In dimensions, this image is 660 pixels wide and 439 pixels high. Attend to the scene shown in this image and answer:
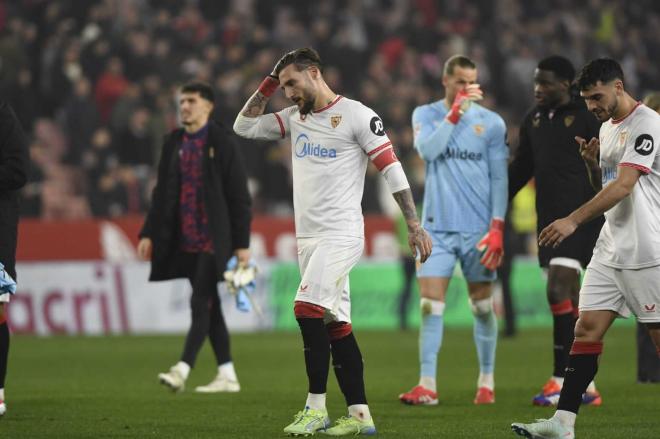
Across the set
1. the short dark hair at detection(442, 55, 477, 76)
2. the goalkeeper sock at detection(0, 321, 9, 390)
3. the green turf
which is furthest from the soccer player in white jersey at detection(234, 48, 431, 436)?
the goalkeeper sock at detection(0, 321, 9, 390)

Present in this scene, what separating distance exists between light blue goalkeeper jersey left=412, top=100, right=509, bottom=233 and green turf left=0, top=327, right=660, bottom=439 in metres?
1.39

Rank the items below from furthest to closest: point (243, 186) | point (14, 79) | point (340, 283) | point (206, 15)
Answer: point (206, 15)
point (14, 79)
point (243, 186)
point (340, 283)

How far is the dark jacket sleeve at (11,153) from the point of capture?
326 inches

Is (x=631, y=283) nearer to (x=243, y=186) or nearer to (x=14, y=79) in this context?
(x=243, y=186)

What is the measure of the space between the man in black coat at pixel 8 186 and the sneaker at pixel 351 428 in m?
2.37

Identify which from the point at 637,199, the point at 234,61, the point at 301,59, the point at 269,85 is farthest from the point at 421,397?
the point at 234,61

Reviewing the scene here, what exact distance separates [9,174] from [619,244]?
3.94 meters

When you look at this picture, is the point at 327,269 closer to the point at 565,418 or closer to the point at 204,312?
the point at 565,418

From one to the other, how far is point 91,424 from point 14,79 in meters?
13.2

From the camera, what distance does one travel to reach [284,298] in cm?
1833

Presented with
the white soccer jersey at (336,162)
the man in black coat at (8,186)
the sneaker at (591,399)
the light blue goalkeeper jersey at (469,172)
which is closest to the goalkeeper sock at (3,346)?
the man in black coat at (8,186)

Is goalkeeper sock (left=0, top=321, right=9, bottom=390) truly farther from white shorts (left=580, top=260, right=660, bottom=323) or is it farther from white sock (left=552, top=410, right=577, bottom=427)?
white shorts (left=580, top=260, right=660, bottom=323)

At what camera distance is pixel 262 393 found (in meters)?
10.1

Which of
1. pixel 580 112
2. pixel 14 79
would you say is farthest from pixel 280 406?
pixel 14 79
